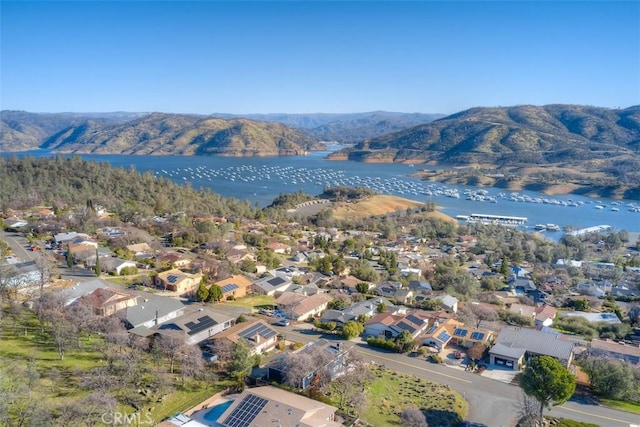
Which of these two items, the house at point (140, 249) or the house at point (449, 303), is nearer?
the house at point (449, 303)

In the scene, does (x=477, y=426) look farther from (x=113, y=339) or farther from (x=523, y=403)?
(x=113, y=339)

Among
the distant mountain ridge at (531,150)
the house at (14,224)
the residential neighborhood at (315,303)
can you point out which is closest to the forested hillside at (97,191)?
the house at (14,224)

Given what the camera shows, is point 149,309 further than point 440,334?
No

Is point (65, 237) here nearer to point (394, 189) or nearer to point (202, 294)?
point (202, 294)

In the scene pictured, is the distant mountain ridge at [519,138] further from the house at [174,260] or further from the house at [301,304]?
the house at [301,304]

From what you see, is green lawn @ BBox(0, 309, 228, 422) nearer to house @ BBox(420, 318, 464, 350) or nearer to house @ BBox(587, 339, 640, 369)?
house @ BBox(420, 318, 464, 350)

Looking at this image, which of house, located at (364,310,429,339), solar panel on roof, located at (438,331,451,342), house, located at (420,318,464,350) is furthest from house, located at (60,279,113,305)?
solar panel on roof, located at (438,331,451,342)

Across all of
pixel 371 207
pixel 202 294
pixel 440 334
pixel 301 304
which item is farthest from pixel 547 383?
pixel 371 207
